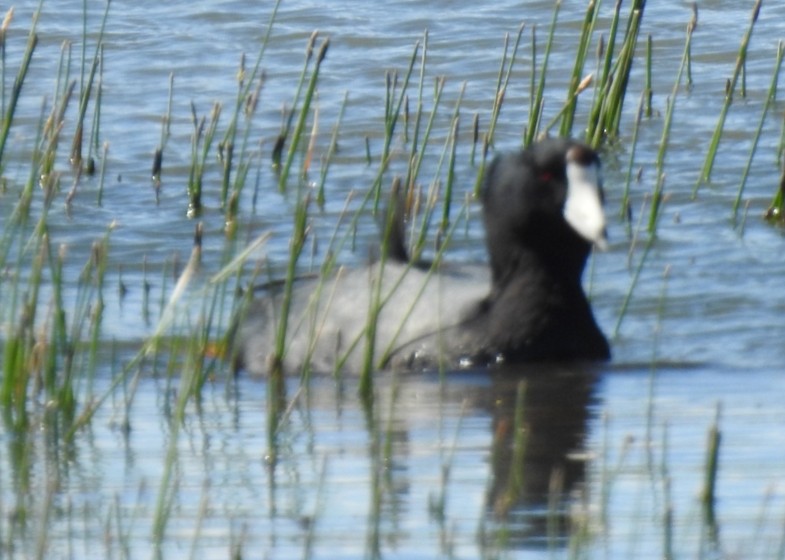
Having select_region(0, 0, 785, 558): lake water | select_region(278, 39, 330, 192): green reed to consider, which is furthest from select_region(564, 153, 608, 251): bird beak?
select_region(278, 39, 330, 192): green reed

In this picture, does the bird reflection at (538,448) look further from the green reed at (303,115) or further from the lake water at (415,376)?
the green reed at (303,115)

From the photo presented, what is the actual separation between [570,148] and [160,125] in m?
5.14

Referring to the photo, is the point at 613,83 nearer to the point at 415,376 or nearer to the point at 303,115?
the point at 303,115

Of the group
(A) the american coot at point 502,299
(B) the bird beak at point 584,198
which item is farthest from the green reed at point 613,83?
(B) the bird beak at point 584,198

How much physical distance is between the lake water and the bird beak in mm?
537

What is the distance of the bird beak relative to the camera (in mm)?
7129

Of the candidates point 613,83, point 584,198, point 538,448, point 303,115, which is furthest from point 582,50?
point 538,448

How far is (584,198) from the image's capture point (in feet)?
23.6

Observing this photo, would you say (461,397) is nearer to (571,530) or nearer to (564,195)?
(564,195)

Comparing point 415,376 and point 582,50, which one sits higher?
point 582,50

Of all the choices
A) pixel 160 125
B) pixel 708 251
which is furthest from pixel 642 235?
pixel 160 125

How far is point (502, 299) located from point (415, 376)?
1.68 feet

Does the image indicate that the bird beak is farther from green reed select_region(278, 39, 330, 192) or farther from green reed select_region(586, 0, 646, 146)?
green reed select_region(586, 0, 646, 146)

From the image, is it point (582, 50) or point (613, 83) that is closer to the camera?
point (582, 50)
